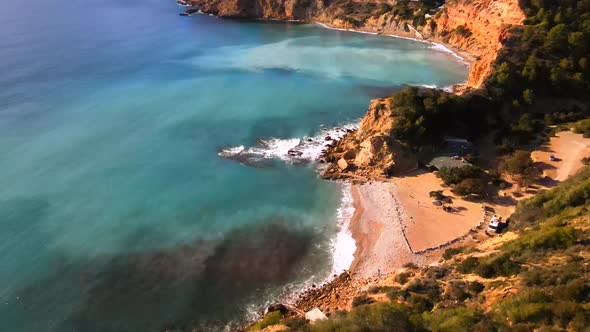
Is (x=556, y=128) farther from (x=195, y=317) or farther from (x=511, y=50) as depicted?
(x=195, y=317)

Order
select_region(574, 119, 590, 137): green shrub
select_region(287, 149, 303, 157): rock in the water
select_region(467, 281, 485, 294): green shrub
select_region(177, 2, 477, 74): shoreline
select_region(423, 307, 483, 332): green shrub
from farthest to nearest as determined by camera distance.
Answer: select_region(177, 2, 477, 74): shoreline, select_region(287, 149, 303, 157): rock in the water, select_region(574, 119, 590, 137): green shrub, select_region(467, 281, 485, 294): green shrub, select_region(423, 307, 483, 332): green shrub

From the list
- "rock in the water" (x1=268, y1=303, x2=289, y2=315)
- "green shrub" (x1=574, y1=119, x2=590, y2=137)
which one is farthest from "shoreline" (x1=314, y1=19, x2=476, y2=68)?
"rock in the water" (x1=268, y1=303, x2=289, y2=315)

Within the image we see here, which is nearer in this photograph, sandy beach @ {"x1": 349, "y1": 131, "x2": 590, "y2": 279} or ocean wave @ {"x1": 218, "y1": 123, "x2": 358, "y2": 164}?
sandy beach @ {"x1": 349, "y1": 131, "x2": 590, "y2": 279}

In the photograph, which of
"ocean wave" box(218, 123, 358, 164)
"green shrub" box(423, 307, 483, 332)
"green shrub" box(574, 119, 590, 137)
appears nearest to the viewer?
"green shrub" box(423, 307, 483, 332)

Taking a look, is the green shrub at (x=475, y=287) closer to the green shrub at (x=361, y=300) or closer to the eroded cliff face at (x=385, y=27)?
the green shrub at (x=361, y=300)

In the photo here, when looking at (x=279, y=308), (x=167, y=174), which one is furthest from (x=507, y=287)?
(x=167, y=174)

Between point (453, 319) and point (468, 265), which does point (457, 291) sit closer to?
point (468, 265)

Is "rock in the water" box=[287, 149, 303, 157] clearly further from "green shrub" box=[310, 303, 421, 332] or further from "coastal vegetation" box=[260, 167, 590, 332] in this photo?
"green shrub" box=[310, 303, 421, 332]
